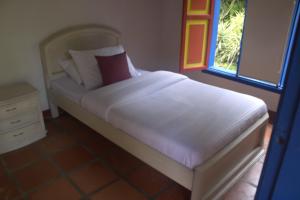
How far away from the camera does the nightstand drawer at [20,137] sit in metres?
2.51

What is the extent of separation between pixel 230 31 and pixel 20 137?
3997 millimetres

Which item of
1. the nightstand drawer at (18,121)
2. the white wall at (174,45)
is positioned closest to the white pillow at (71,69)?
the nightstand drawer at (18,121)

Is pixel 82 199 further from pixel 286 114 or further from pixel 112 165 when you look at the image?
pixel 286 114

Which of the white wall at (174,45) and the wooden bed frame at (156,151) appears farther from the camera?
the white wall at (174,45)

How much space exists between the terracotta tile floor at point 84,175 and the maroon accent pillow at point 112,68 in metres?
0.69

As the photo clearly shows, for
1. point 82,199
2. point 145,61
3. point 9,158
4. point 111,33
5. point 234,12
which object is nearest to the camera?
point 82,199

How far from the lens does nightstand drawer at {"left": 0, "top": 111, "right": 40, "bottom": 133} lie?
2.47 m

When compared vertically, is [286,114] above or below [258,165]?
above

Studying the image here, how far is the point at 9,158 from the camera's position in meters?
2.47

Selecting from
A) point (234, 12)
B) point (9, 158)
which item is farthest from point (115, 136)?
point (234, 12)

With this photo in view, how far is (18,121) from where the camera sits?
255 cm

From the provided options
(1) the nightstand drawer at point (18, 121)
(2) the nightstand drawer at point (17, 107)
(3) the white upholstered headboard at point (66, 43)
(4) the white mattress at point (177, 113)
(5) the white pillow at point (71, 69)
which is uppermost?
(3) the white upholstered headboard at point (66, 43)

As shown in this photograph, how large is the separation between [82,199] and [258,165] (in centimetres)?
166

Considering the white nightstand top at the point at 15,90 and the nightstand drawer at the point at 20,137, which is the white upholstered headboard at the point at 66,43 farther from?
the nightstand drawer at the point at 20,137
